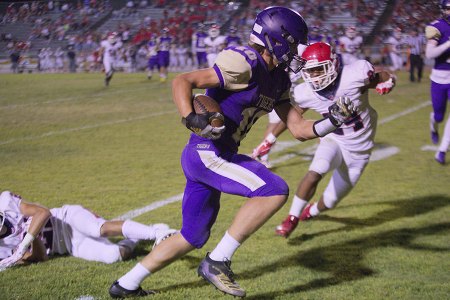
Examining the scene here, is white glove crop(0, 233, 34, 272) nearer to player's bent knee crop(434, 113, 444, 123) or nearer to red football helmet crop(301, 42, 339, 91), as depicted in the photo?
red football helmet crop(301, 42, 339, 91)

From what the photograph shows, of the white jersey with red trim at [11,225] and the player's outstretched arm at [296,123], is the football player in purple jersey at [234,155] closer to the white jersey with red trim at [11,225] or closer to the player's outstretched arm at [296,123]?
the player's outstretched arm at [296,123]

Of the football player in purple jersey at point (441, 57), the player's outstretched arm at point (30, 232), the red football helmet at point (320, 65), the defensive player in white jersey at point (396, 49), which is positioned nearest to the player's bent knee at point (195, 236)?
the player's outstretched arm at point (30, 232)

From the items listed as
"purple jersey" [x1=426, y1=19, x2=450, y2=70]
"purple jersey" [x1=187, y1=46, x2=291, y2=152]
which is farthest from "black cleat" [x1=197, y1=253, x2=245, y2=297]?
"purple jersey" [x1=426, y1=19, x2=450, y2=70]

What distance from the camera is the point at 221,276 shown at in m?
2.98

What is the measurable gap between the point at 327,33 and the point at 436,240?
60.8 ft

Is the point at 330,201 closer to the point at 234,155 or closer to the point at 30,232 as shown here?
the point at 234,155

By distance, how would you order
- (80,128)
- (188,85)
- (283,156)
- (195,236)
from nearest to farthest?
(188,85) < (195,236) < (283,156) < (80,128)

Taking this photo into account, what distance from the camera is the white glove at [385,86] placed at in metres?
4.27

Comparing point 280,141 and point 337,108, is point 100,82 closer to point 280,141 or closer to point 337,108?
point 280,141

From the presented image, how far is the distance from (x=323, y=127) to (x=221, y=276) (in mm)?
987

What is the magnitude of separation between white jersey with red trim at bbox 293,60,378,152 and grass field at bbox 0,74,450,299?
757 mm

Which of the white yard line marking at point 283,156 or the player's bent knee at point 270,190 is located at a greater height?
the player's bent knee at point 270,190

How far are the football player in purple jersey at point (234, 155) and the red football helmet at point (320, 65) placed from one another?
3.11 feet

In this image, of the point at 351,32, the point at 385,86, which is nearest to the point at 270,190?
the point at 385,86
